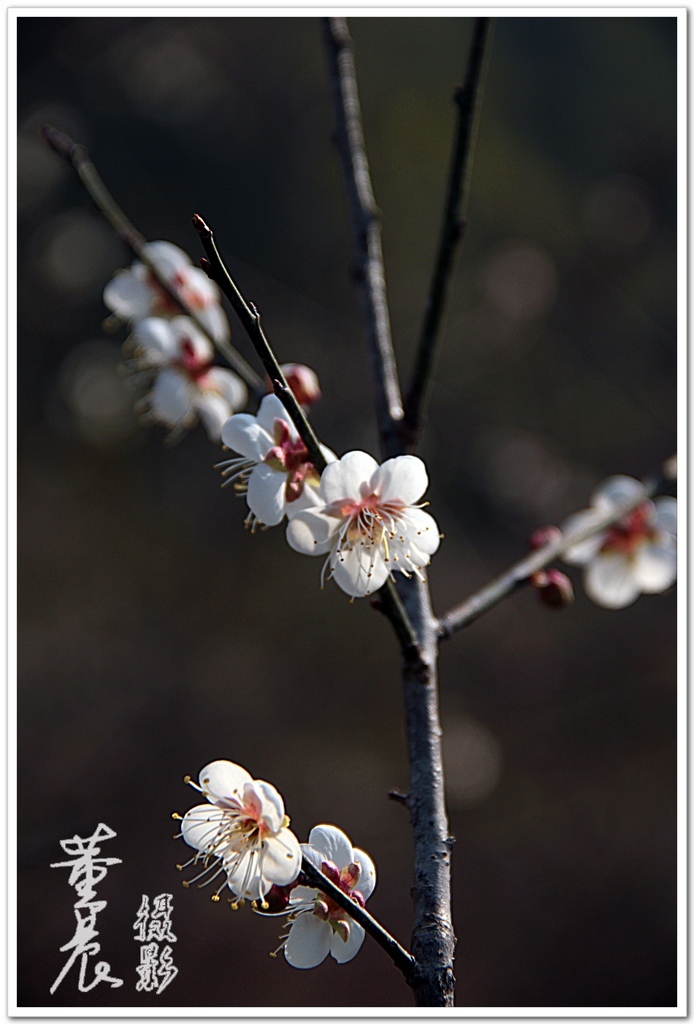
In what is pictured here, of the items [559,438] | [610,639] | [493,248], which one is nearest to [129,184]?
[493,248]

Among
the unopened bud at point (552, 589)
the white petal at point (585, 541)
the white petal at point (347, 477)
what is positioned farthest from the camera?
the white petal at point (585, 541)

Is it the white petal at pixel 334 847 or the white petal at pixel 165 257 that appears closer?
the white petal at pixel 334 847

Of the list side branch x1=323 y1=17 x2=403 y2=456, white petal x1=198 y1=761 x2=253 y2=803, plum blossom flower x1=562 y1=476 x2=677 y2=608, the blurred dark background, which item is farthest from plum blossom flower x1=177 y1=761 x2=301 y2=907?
the blurred dark background

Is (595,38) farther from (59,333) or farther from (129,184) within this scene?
(59,333)

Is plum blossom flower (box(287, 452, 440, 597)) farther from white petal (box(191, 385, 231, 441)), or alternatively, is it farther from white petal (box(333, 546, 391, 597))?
white petal (box(191, 385, 231, 441))

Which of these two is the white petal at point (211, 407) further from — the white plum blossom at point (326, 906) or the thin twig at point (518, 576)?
the white plum blossom at point (326, 906)

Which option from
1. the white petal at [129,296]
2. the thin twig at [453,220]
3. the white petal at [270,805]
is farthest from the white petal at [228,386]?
the white petal at [270,805]

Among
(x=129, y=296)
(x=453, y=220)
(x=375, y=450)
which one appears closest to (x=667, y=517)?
(x=453, y=220)
